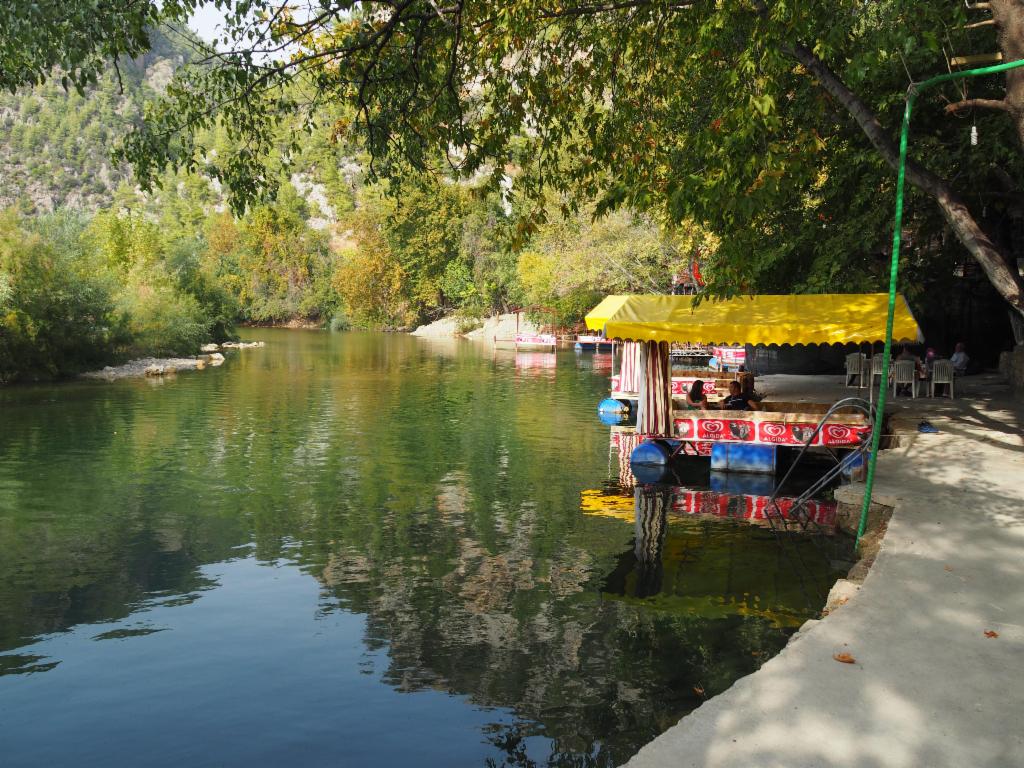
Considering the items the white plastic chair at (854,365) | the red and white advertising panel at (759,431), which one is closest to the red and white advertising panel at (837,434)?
the red and white advertising panel at (759,431)

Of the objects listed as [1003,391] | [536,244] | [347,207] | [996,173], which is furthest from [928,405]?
[347,207]

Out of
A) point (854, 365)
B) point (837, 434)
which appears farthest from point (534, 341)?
point (837, 434)

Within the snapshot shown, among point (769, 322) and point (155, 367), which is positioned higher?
point (769, 322)

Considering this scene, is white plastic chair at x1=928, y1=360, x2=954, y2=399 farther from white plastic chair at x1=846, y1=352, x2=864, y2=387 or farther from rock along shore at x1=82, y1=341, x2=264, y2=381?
rock along shore at x1=82, y1=341, x2=264, y2=381

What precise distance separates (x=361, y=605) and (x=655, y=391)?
351 inches

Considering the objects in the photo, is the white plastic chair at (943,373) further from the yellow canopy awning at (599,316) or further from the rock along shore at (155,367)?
the rock along shore at (155,367)

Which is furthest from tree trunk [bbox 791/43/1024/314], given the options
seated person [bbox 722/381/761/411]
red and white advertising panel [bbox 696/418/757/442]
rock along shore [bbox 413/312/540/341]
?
rock along shore [bbox 413/312/540/341]

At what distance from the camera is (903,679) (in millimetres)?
5906

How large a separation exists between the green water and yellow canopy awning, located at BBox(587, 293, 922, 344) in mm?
3070

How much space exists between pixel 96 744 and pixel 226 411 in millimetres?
22607

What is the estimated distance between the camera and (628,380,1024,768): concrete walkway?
195 inches

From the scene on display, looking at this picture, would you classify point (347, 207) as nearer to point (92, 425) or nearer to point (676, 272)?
point (676, 272)

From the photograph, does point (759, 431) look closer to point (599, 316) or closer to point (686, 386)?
point (686, 386)

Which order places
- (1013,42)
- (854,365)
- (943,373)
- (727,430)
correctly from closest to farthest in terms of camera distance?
1. (1013,42)
2. (727,430)
3. (943,373)
4. (854,365)
